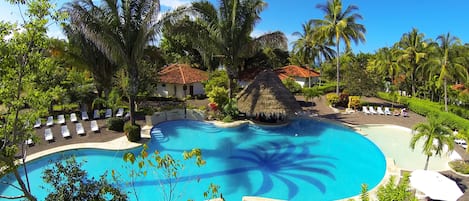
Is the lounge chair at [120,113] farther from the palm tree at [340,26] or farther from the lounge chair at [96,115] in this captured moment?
the palm tree at [340,26]

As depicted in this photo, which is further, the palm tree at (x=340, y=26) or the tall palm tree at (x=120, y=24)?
the palm tree at (x=340, y=26)

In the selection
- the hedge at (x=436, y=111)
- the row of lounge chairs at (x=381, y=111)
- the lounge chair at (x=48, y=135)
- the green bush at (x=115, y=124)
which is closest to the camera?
the lounge chair at (x=48, y=135)

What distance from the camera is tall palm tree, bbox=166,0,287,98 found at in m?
17.6

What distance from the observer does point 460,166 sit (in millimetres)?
11359

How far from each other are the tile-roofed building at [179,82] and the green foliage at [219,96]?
785cm

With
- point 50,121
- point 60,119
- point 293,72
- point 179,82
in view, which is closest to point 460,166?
point 60,119

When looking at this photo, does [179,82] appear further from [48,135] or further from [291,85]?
[48,135]

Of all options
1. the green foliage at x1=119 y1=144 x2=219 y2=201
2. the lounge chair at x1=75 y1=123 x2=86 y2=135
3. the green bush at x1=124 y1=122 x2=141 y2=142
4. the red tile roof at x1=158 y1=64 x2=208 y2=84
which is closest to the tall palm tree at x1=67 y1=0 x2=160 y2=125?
the green bush at x1=124 y1=122 x2=141 y2=142

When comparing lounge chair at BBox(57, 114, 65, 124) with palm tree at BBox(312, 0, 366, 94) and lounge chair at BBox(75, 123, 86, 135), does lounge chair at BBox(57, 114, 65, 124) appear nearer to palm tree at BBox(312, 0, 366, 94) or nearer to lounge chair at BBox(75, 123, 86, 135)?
lounge chair at BBox(75, 123, 86, 135)

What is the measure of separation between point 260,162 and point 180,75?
17282mm

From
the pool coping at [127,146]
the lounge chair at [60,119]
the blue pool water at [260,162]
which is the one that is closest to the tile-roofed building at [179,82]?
the blue pool water at [260,162]

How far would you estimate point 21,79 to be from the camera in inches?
210

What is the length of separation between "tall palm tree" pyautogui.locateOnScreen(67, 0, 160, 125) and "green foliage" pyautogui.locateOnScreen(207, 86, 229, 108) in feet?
22.3

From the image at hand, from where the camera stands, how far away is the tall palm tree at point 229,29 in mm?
17641
